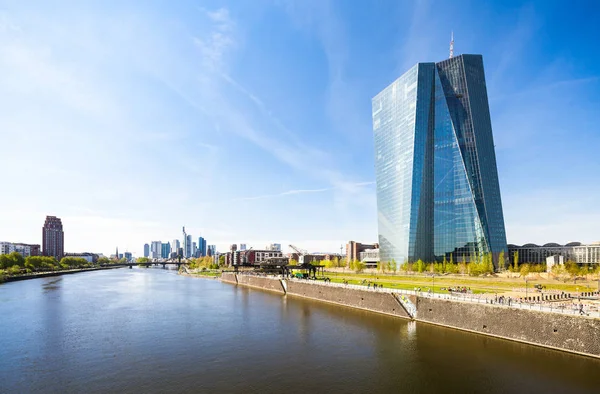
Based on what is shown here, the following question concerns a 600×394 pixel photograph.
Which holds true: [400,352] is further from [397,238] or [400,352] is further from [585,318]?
[397,238]

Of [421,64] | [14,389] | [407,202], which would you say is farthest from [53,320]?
[421,64]

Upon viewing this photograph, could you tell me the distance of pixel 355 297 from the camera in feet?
269

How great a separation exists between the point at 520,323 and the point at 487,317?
5.01 m

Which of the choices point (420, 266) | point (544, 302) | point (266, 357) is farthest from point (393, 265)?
point (266, 357)

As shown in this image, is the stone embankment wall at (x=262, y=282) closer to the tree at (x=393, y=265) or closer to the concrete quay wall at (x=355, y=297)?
the concrete quay wall at (x=355, y=297)

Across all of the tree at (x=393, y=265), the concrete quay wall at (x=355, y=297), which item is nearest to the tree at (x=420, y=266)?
the tree at (x=393, y=265)

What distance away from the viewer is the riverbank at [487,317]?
1709 inches

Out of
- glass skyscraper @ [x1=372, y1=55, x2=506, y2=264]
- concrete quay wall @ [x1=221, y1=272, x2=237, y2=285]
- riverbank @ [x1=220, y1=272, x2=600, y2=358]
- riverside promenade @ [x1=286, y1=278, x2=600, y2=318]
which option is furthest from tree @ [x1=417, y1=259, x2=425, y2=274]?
concrete quay wall @ [x1=221, y1=272, x2=237, y2=285]

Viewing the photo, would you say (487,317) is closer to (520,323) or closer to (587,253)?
(520,323)

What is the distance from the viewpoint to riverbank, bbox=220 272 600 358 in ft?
142

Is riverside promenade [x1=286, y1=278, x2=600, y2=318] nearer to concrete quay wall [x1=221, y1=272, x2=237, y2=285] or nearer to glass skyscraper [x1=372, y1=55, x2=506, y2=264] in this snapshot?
glass skyscraper [x1=372, y1=55, x2=506, y2=264]

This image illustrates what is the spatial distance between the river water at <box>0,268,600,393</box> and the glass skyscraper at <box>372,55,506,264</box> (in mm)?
98681

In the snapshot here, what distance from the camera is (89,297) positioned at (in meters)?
101

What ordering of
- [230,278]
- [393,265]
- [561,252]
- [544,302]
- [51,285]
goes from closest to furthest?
[544,302] < [51,285] < [393,265] < [561,252] < [230,278]
